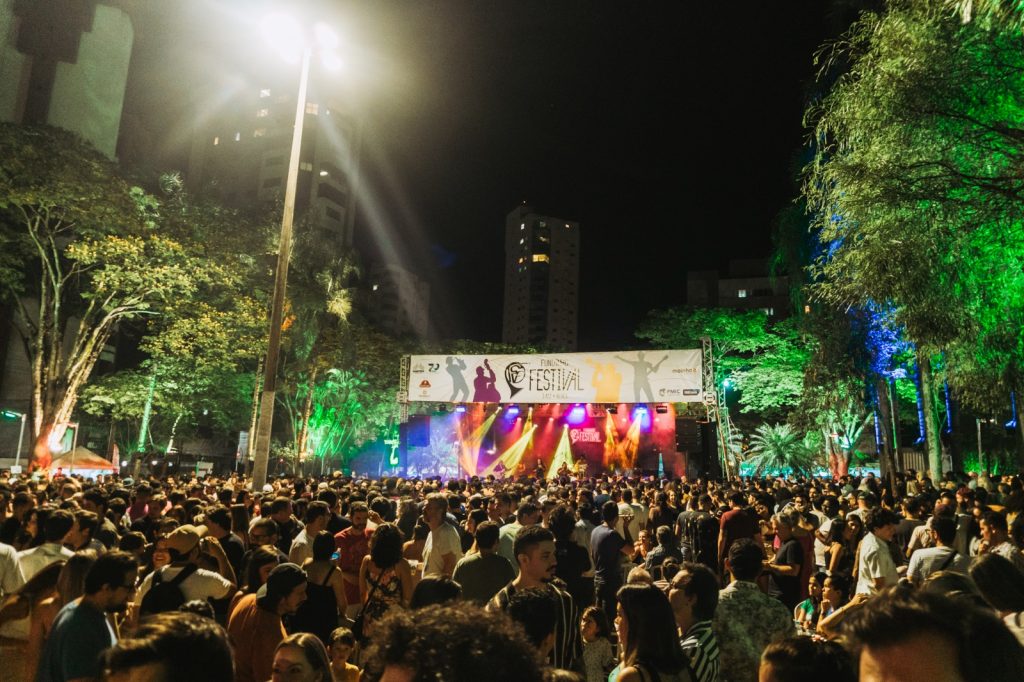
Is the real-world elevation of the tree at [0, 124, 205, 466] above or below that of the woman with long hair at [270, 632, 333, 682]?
above

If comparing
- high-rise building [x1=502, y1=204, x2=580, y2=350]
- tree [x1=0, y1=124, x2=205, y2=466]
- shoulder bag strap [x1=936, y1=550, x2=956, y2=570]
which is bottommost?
shoulder bag strap [x1=936, y1=550, x2=956, y2=570]

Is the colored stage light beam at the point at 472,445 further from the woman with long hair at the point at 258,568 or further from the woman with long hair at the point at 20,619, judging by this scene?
the woman with long hair at the point at 20,619

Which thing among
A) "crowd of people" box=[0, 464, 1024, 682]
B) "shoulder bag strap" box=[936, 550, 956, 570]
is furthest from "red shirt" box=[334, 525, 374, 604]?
"shoulder bag strap" box=[936, 550, 956, 570]

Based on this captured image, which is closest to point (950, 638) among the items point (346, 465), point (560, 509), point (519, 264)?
point (560, 509)

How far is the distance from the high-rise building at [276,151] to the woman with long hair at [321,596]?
67565 mm

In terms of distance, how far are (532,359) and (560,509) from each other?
59.4 feet

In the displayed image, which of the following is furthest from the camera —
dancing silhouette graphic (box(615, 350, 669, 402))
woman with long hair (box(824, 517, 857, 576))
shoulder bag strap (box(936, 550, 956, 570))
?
dancing silhouette graphic (box(615, 350, 669, 402))

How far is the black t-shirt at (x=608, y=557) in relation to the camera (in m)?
6.57

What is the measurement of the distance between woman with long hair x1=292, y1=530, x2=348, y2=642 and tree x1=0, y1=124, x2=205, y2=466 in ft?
53.7

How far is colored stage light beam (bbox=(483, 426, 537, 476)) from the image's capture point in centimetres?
3372

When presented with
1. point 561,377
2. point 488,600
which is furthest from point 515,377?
point 488,600

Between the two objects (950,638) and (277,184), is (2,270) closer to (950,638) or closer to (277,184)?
(950,638)

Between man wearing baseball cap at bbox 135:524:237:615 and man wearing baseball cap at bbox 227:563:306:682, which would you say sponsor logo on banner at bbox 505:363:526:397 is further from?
man wearing baseball cap at bbox 227:563:306:682

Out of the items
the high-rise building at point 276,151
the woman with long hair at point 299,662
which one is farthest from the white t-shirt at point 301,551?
the high-rise building at point 276,151
